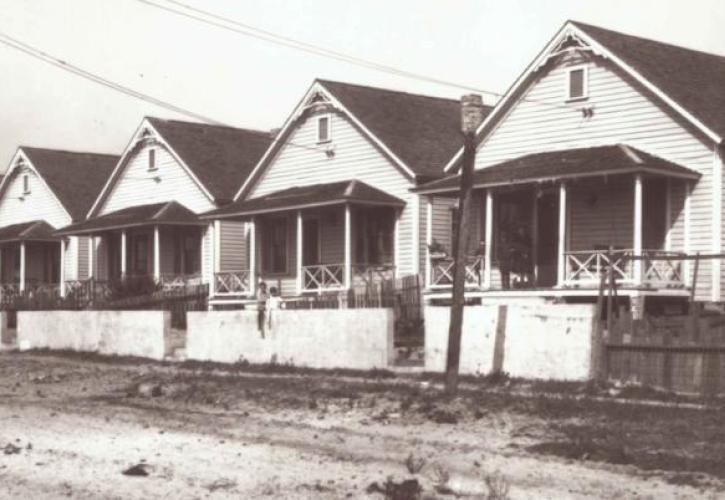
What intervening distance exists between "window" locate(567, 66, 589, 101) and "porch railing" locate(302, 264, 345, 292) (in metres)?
7.92

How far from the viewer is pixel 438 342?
2198cm

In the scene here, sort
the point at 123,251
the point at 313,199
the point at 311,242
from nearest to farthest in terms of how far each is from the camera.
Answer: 1. the point at 313,199
2. the point at 311,242
3. the point at 123,251

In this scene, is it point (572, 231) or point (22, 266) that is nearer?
point (572, 231)

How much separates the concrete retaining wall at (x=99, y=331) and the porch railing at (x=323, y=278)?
524 cm

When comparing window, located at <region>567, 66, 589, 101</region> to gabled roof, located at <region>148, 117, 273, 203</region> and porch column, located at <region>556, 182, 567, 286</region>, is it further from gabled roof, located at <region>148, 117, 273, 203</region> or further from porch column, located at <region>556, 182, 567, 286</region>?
gabled roof, located at <region>148, 117, 273, 203</region>

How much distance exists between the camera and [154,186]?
42.8 metres

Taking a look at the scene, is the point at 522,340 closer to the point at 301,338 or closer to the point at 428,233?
the point at 301,338

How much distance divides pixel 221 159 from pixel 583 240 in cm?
1717

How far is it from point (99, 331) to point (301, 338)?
8.60m

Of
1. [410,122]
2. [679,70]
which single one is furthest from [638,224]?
[410,122]

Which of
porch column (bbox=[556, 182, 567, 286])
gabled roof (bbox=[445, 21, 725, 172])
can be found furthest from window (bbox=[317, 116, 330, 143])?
porch column (bbox=[556, 182, 567, 286])

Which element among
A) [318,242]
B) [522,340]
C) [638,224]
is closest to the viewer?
[522,340]

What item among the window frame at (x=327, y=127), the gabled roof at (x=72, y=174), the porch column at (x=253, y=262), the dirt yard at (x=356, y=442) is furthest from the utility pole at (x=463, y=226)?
the gabled roof at (x=72, y=174)

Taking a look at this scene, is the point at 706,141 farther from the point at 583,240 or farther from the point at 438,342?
the point at 438,342
